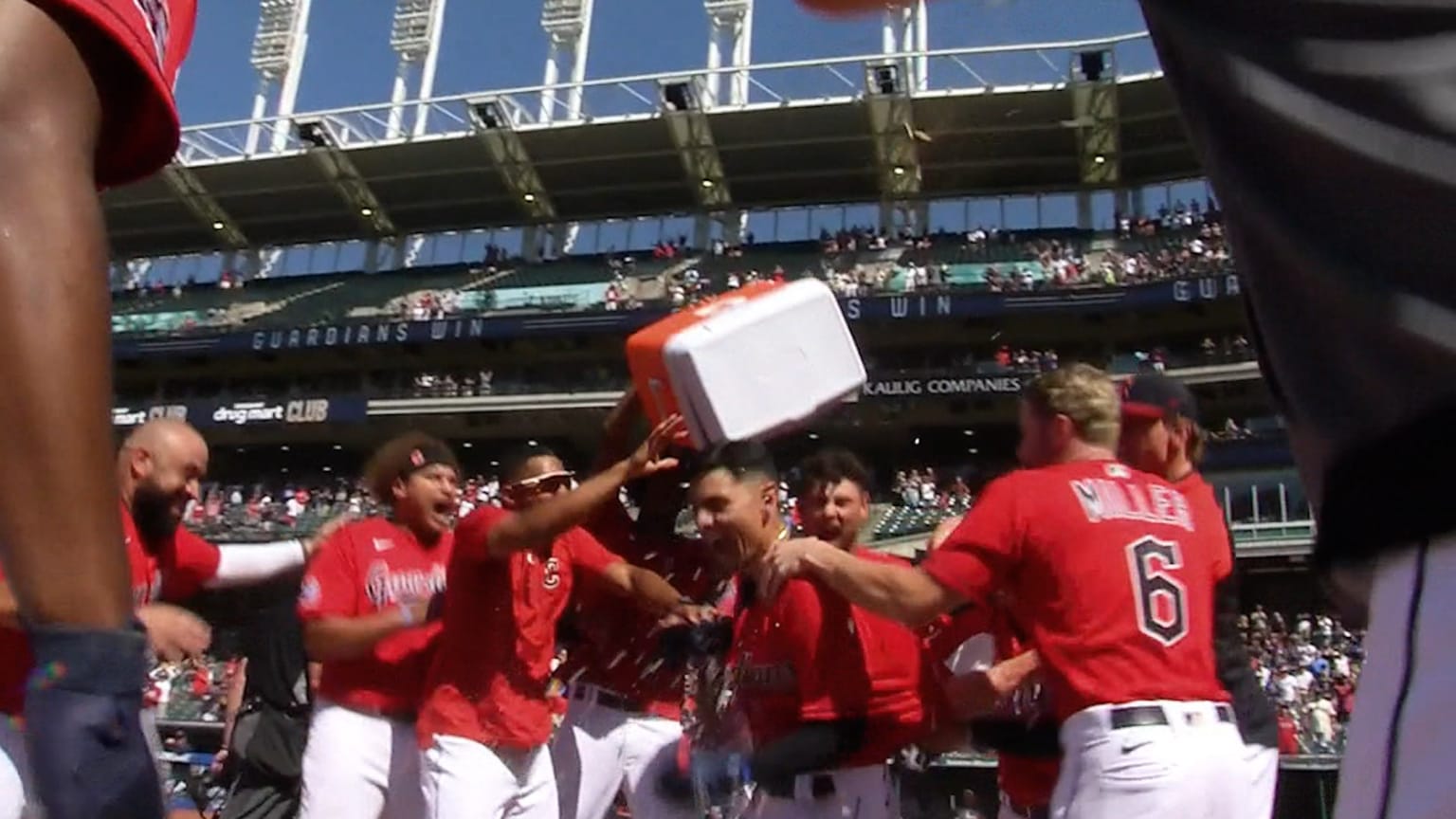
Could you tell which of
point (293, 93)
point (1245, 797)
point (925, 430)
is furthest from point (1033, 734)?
point (293, 93)

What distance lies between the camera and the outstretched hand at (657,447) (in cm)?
373

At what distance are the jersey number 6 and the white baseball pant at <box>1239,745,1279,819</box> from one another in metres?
0.48

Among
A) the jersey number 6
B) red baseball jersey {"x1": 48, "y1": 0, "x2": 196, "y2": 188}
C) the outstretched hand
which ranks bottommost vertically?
the jersey number 6

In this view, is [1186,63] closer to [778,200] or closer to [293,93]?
[778,200]

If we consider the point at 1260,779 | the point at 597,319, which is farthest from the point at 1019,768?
the point at 597,319

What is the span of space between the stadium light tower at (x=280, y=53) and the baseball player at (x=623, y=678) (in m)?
33.0

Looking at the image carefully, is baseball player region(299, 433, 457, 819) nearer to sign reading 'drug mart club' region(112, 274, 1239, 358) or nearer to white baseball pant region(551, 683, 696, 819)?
white baseball pant region(551, 683, 696, 819)

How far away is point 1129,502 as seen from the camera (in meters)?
3.51

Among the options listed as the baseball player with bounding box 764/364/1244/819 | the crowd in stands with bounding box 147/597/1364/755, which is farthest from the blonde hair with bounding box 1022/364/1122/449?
the crowd in stands with bounding box 147/597/1364/755

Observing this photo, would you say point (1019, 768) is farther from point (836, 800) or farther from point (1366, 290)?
point (1366, 290)

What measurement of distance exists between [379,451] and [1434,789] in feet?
15.8

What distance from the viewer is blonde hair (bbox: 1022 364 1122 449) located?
365 cm

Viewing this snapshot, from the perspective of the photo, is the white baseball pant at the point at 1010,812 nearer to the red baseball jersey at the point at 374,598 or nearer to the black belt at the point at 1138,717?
the black belt at the point at 1138,717

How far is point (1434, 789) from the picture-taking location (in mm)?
677
